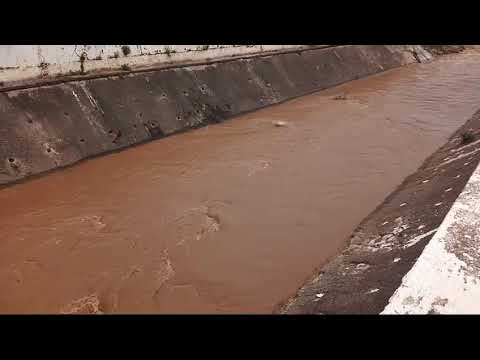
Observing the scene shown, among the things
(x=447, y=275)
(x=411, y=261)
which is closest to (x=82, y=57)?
→ (x=411, y=261)

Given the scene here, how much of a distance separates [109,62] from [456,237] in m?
7.99

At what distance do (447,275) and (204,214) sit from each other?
10.9ft

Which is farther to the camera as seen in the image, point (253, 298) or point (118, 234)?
point (118, 234)

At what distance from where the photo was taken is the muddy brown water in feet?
15.1

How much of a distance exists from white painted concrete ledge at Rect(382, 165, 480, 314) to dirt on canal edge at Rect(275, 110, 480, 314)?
95 mm

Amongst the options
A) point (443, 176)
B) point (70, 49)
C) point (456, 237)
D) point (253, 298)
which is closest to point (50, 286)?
point (253, 298)

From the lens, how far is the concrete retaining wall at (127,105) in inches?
293

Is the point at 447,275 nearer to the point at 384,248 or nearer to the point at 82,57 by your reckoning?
the point at 384,248

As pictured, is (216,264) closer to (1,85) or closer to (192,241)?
(192,241)

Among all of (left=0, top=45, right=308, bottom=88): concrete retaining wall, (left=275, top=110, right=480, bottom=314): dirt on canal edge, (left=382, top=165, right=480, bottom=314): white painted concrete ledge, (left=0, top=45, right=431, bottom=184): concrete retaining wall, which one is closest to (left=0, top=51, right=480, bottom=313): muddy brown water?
(left=275, top=110, right=480, bottom=314): dirt on canal edge

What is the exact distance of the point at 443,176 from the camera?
6324mm

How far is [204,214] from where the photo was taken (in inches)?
242

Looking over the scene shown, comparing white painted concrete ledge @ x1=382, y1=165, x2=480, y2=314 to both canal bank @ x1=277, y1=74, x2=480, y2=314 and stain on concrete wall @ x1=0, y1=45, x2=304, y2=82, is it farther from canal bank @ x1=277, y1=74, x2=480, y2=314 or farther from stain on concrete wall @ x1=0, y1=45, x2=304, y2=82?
stain on concrete wall @ x1=0, y1=45, x2=304, y2=82

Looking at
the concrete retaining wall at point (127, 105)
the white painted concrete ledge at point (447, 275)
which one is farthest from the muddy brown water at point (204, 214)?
the white painted concrete ledge at point (447, 275)
